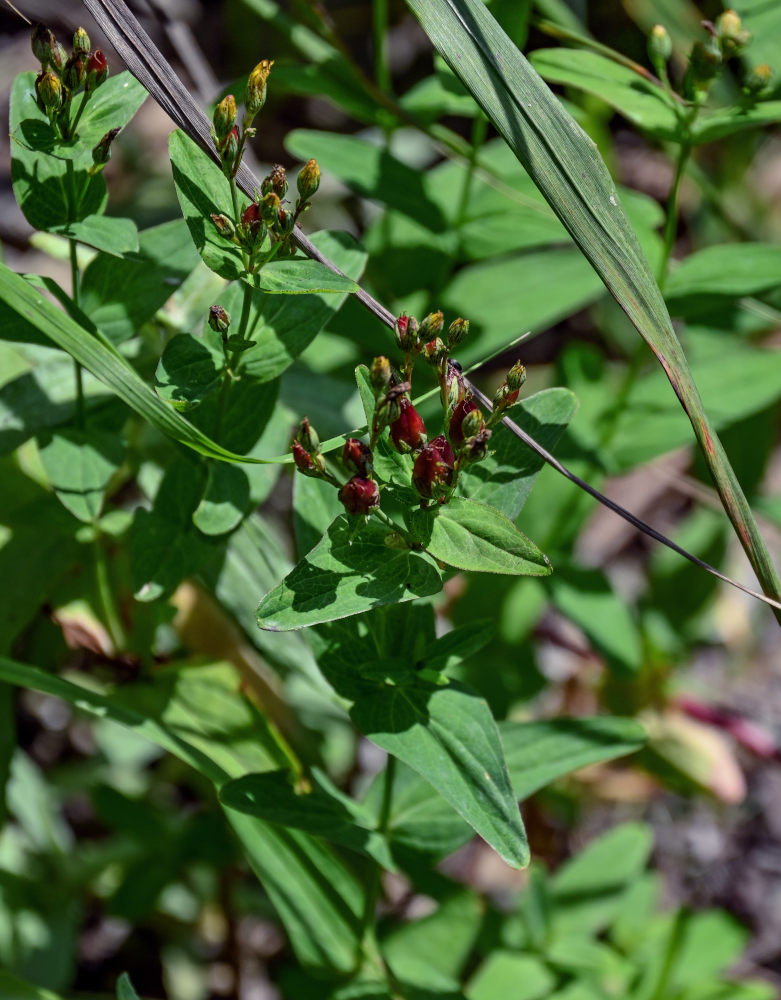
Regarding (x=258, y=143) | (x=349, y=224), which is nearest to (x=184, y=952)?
(x=349, y=224)

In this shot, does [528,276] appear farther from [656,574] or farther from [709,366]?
[656,574]

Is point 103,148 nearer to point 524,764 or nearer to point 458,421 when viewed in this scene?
point 458,421

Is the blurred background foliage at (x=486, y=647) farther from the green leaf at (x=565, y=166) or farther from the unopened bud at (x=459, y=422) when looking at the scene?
the unopened bud at (x=459, y=422)

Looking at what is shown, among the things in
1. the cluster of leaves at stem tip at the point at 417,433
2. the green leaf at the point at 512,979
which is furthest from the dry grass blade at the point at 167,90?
the green leaf at the point at 512,979

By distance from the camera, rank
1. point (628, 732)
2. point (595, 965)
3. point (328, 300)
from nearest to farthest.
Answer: point (328, 300) < point (628, 732) < point (595, 965)

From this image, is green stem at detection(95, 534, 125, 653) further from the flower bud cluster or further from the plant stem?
the flower bud cluster

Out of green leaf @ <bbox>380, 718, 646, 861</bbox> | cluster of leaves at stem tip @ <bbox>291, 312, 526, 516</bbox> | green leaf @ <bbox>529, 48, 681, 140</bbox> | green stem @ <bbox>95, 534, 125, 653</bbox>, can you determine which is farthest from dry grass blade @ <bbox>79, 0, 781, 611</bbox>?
green stem @ <bbox>95, 534, 125, 653</bbox>
